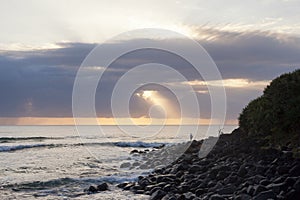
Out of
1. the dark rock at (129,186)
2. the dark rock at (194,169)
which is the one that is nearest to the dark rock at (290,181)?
the dark rock at (194,169)

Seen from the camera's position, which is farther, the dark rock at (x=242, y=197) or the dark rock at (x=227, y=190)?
the dark rock at (x=227, y=190)

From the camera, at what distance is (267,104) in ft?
69.4

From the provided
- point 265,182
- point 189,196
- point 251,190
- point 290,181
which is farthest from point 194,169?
point 290,181

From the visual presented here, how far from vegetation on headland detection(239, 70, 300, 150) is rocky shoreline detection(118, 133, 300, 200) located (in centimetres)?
65

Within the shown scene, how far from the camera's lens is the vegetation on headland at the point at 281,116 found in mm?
18016

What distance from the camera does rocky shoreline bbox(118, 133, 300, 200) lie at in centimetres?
1148

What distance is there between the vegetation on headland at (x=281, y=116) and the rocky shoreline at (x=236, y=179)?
649 mm

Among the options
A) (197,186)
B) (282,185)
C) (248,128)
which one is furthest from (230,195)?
(248,128)

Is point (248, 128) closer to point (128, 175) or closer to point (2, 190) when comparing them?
point (128, 175)

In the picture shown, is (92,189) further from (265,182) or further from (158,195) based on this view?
(265,182)

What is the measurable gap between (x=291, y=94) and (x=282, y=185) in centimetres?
880

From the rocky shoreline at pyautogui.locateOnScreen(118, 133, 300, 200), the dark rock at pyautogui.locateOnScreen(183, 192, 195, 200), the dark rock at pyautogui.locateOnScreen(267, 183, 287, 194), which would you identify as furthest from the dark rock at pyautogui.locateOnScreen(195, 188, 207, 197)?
the dark rock at pyautogui.locateOnScreen(267, 183, 287, 194)

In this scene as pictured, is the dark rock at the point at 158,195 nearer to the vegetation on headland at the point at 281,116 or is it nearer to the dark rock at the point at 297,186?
the dark rock at the point at 297,186

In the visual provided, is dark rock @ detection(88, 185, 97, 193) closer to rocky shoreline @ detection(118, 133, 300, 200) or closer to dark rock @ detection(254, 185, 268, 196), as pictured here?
rocky shoreline @ detection(118, 133, 300, 200)
